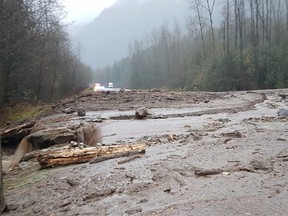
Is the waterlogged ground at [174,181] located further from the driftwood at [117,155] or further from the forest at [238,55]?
the forest at [238,55]

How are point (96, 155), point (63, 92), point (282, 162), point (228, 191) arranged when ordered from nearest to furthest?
1. point (228, 191)
2. point (282, 162)
3. point (96, 155)
4. point (63, 92)

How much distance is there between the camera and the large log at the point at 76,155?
28.3 ft

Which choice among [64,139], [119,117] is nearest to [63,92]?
[119,117]

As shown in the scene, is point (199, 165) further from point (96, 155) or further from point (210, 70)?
point (210, 70)

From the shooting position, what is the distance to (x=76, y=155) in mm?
8812

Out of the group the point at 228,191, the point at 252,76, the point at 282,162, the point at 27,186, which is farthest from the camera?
the point at 252,76

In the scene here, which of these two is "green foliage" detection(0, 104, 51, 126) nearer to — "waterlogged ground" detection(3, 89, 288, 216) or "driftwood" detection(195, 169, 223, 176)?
"waterlogged ground" detection(3, 89, 288, 216)

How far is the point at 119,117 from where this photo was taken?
1709cm

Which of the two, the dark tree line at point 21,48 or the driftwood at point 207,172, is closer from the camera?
the driftwood at point 207,172

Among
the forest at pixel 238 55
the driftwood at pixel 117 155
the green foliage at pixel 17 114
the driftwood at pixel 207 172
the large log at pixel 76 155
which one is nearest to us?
the driftwood at pixel 207 172

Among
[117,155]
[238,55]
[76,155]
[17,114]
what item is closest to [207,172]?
[117,155]

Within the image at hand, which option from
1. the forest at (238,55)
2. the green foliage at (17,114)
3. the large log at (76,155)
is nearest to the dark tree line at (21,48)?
the green foliage at (17,114)

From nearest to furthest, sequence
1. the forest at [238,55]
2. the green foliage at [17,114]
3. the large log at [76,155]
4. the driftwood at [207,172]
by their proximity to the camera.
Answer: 1. the driftwood at [207,172]
2. the large log at [76,155]
3. the green foliage at [17,114]
4. the forest at [238,55]

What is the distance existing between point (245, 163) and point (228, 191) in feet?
5.38
